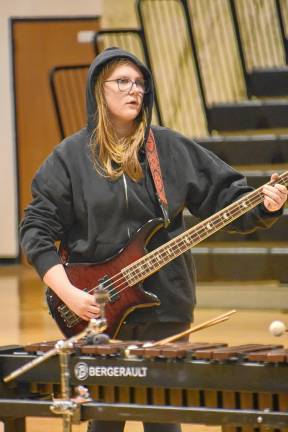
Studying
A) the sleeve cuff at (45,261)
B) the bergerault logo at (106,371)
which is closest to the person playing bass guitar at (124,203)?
the sleeve cuff at (45,261)

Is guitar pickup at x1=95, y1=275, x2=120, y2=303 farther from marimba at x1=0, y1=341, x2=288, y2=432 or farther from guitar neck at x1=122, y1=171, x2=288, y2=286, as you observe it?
marimba at x1=0, y1=341, x2=288, y2=432

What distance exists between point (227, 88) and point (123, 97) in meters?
6.78

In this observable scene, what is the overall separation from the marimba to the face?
35.5 inches

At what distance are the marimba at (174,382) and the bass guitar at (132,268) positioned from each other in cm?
39

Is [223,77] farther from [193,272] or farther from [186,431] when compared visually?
[193,272]

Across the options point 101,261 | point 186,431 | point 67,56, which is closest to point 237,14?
point 67,56

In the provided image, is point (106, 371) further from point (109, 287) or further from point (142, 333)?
point (109, 287)

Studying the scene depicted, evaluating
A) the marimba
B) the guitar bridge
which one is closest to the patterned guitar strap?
the guitar bridge

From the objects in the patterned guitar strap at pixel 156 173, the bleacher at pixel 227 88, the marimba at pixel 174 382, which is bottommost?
the marimba at pixel 174 382

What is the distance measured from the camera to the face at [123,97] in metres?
4.27

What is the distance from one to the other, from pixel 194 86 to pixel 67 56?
3109mm

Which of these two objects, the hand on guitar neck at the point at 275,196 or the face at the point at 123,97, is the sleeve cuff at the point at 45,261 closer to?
the face at the point at 123,97

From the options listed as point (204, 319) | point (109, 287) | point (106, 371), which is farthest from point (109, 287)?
point (204, 319)

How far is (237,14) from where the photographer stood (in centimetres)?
1031
